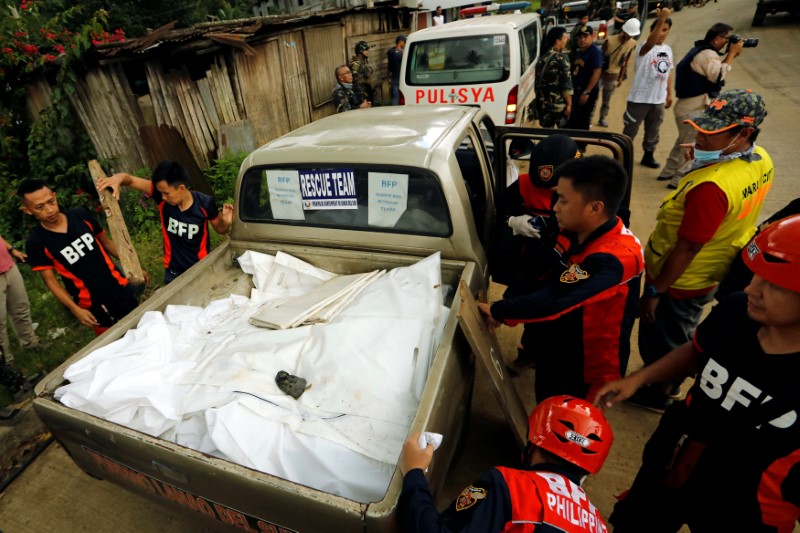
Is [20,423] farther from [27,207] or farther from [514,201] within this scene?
[514,201]

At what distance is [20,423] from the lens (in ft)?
10.4

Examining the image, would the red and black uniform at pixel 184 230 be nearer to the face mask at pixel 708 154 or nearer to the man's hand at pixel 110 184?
the man's hand at pixel 110 184

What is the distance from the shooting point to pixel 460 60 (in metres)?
6.36

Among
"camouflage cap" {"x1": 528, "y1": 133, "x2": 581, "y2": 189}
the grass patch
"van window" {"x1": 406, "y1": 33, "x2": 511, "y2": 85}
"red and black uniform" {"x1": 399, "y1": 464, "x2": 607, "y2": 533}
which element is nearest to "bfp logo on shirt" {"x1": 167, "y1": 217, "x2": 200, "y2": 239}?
the grass patch

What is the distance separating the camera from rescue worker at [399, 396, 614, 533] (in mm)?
1200

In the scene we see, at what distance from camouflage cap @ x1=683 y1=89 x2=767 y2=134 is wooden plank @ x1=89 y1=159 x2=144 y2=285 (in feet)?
11.8

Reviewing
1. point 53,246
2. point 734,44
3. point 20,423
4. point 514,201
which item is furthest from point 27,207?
point 734,44

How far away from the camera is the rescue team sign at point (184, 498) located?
156 cm

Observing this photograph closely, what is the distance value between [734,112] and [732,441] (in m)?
1.60

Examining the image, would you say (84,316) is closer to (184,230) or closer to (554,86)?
(184,230)

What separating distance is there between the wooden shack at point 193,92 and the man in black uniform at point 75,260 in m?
3.21

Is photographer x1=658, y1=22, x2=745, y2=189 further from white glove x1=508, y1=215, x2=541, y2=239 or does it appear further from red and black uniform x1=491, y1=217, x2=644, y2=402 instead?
red and black uniform x1=491, y1=217, x2=644, y2=402

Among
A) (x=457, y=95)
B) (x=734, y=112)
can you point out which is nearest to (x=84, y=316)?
(x=734, y=112)

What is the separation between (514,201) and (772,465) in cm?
197
